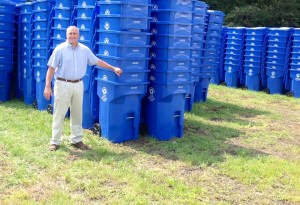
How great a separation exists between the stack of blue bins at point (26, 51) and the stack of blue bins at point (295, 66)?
8120 millimetres

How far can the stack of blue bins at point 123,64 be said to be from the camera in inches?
262

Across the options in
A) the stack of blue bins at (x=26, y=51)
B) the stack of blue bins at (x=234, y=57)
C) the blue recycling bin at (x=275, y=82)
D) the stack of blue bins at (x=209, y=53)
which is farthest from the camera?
the stack of blue bins at (x=234, y=57)

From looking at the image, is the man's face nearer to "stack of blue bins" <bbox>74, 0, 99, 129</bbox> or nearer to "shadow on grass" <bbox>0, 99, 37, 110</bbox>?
"stack of blue bins" <bbox>74, 0, 99, 129</bbox>

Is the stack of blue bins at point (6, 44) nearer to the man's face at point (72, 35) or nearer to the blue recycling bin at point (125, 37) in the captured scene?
the blue recycling bin at point (125, 37)

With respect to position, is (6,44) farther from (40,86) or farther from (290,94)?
(290,94)

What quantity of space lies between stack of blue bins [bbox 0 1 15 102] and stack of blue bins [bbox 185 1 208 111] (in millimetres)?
4120

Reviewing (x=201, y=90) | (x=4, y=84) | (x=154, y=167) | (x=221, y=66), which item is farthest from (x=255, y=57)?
(x=154, y=167)

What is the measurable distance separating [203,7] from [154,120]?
3.88 metres

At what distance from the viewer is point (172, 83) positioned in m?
7.18

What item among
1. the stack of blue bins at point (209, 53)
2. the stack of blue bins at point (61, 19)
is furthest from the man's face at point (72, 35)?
the stack of blue bins at point (209, 53)

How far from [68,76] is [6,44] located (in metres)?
4.13

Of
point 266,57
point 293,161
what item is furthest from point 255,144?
point 266,57

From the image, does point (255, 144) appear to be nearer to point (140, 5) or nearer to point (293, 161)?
point (293, 161)

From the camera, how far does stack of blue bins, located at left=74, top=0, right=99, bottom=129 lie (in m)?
7.24
